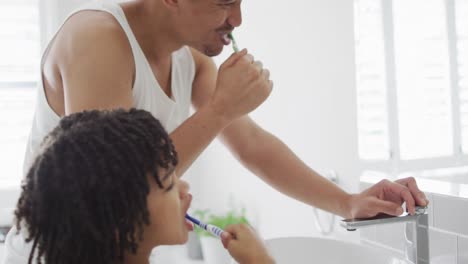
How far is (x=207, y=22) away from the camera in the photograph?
37.2 inches

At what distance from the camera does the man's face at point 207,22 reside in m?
0.93

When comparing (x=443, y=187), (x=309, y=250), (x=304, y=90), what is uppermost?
(x=304, y=90)

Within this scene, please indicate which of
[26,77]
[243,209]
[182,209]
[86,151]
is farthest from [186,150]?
[26,77]

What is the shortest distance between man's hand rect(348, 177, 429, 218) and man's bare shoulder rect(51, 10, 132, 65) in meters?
0.46

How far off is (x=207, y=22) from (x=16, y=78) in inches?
77.7

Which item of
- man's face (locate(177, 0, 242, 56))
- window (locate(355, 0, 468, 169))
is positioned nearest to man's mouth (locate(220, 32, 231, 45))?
man's face (locate(177, 0, 242, 56))

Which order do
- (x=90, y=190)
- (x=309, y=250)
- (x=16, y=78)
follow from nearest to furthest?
1. (x=90, y=190)
2. (x=309, y=250)
3. (x=16, y=78)

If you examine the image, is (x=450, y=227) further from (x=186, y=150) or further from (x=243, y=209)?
(x=243, y=209)

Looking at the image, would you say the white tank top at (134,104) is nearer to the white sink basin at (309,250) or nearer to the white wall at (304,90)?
→ the white sink basin at (309,250)

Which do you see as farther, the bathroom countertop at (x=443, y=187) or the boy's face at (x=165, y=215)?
the bathroom countertop at (x=443, y=187)

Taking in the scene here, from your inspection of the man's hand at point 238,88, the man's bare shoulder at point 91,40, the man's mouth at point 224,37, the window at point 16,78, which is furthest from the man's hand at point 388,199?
the window at point 16,78

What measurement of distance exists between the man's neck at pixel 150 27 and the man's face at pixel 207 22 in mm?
31

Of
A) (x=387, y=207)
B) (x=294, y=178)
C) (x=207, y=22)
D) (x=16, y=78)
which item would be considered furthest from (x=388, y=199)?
(x=16, y=78)

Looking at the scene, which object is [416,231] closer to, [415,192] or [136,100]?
[415,192]
